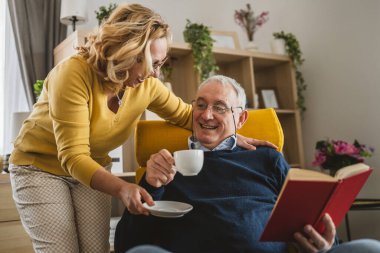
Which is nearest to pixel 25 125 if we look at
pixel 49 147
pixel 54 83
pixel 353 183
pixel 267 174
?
pixel 49 147

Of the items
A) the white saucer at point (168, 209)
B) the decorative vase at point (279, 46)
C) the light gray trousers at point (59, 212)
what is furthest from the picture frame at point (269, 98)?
the white saucer at point (168, 209)

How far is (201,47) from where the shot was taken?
311 centimetres

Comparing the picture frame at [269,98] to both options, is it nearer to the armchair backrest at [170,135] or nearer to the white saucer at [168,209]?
the armchair backrest at [170,135]

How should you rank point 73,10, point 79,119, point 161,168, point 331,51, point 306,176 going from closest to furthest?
1. point 306,176
2. point 161,168
3. point 79,119
4. point 73,10
5. point 331,51

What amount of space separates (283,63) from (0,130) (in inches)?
97.6

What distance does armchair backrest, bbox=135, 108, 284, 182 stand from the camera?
1.71 meters

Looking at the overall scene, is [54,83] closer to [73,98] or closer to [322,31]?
[73,98]

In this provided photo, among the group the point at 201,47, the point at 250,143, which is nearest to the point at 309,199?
the point at 250,143

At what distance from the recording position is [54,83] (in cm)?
131

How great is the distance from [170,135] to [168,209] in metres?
0.57

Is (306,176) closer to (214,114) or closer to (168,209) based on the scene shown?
(168,209)

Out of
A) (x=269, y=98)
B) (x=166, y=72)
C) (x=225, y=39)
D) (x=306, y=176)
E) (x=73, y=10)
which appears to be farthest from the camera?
(x=269, y=98)

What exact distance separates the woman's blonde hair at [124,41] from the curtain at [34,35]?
1859mm

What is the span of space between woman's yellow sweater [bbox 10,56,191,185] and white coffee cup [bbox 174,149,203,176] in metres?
0.26
